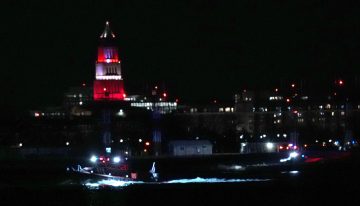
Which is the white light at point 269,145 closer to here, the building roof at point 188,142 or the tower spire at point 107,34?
the building roof at point 188,142

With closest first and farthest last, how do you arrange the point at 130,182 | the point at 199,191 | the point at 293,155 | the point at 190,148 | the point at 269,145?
the point at 199,191
the point at 130,182
the point at 293,155
the point at 190,148
the point at 269,145

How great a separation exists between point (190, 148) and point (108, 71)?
49.8 m

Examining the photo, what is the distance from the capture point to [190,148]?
3765 inches

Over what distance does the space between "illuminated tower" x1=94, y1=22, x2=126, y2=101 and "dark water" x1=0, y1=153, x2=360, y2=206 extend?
66906 millimetres

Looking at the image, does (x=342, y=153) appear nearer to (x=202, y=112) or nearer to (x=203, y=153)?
(x=203, y=153)

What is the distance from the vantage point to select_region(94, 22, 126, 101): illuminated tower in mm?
143500

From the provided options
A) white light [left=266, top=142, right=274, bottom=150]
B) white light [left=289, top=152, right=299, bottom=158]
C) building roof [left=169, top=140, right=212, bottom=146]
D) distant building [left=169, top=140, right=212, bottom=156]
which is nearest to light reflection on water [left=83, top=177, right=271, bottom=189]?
white light [left=289, top=152, right=299, bottom=158]

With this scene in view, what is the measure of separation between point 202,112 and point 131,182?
262 ft

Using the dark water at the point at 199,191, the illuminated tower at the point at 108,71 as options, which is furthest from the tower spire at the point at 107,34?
the dark water at the point at 199,191

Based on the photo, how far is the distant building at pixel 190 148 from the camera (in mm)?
95000

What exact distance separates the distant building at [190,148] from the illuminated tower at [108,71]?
156ft

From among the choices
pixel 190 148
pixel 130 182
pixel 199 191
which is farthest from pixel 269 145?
pixel 199 191

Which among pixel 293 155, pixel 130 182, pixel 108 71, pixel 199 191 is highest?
pixel 108 71

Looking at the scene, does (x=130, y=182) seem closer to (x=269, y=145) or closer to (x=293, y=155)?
(x=293, y=155)
